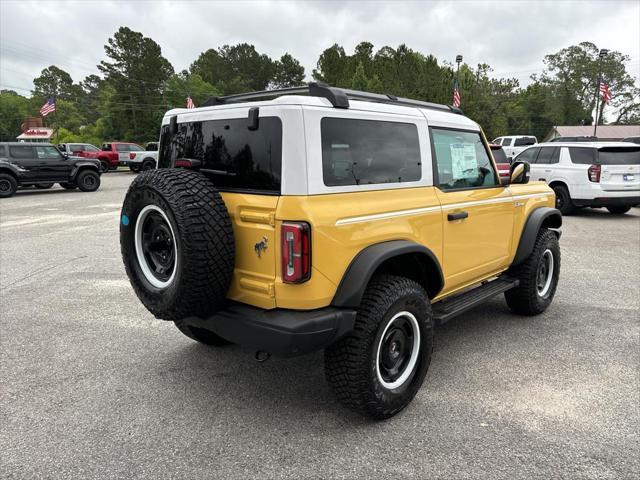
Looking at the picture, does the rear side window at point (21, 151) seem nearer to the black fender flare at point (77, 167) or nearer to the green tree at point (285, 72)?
the black fender flare at point (77, 167)

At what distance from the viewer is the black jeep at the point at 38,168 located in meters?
15.9

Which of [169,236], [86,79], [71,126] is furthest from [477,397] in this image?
[86,79]

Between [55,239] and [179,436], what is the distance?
7.31 meters

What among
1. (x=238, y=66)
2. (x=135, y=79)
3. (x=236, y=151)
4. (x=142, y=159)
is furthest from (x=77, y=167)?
(x=238, y=66)

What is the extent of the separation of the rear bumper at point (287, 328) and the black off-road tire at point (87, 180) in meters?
17.3

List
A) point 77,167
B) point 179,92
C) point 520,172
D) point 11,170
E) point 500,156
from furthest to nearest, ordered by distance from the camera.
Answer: point 179,92 → point 77,167 → point 11,170 → point 500,156 → point 520,172

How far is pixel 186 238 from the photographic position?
2.54 m

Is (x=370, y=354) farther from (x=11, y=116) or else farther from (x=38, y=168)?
(x=11, y=116)

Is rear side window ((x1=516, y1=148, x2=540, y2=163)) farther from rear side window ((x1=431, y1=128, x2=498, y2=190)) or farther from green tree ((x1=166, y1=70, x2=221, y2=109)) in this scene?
green tree ((x1=166, y1=70, x2=221, y2=109))

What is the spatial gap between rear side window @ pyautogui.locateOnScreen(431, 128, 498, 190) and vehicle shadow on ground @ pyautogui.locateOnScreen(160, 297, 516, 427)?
1405mm

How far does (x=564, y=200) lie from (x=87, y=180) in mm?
16253

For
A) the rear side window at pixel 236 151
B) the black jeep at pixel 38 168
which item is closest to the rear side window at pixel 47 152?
the black jeep at pixel 38 168

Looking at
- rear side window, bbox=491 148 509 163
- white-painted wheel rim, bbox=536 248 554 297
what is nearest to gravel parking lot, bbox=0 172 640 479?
white-painted wheel rim, bbox=536 248 554 297

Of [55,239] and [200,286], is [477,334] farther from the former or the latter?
[55,239]
